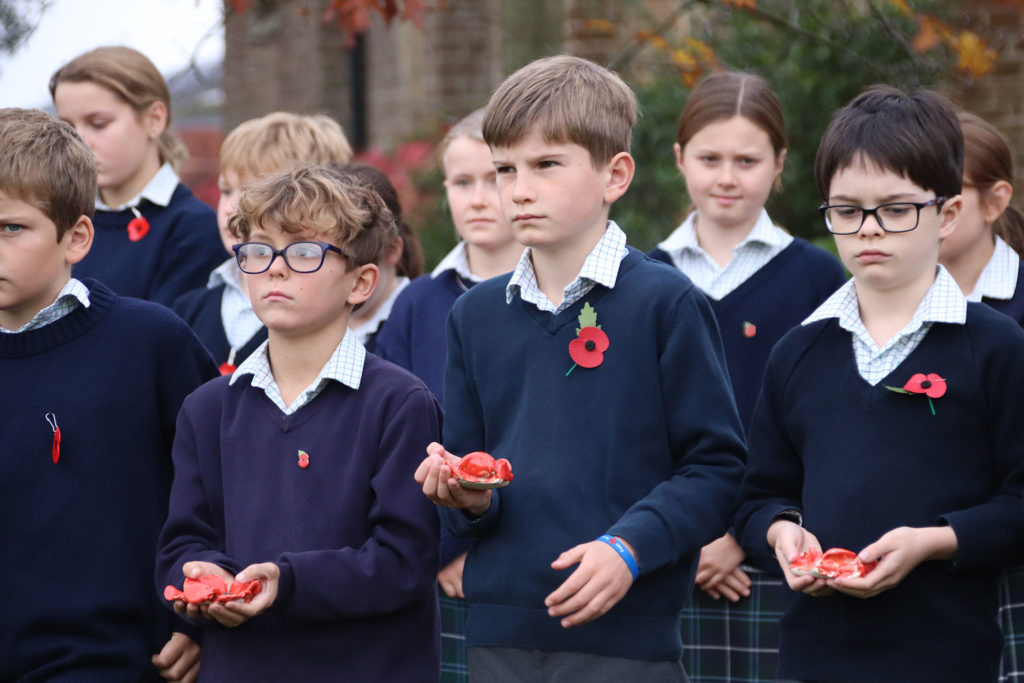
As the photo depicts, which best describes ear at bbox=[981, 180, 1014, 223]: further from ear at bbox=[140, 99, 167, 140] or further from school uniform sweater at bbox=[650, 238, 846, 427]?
ear at bbox=[140, 99, 167, 140]

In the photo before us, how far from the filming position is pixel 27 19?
6.45 metres

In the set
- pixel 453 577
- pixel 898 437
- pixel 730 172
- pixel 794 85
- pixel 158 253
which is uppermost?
pixel 794 85

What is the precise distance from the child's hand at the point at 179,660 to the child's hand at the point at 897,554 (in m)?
1.79

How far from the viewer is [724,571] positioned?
3.97 meters

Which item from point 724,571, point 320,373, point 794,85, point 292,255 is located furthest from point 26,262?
point 794,85

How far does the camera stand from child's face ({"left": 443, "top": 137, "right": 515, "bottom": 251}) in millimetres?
4637

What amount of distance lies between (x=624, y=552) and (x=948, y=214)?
1.29m

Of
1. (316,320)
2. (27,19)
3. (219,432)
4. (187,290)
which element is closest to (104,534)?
(219,432)

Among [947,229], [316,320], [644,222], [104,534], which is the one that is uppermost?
[644,222]

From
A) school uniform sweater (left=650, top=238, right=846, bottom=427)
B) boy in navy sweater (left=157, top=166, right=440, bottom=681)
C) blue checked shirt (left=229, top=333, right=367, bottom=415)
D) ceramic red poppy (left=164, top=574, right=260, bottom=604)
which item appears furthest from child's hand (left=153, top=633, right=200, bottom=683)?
school uniform sweater (left=650, top=238, right=846, bottom=427)

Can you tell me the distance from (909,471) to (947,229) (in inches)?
27.0

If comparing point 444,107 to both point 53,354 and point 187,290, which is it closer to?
point 187,290

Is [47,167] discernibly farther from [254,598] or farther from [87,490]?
[254,598]

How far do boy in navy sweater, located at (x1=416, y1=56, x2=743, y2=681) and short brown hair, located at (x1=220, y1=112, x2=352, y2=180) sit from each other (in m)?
1.98
